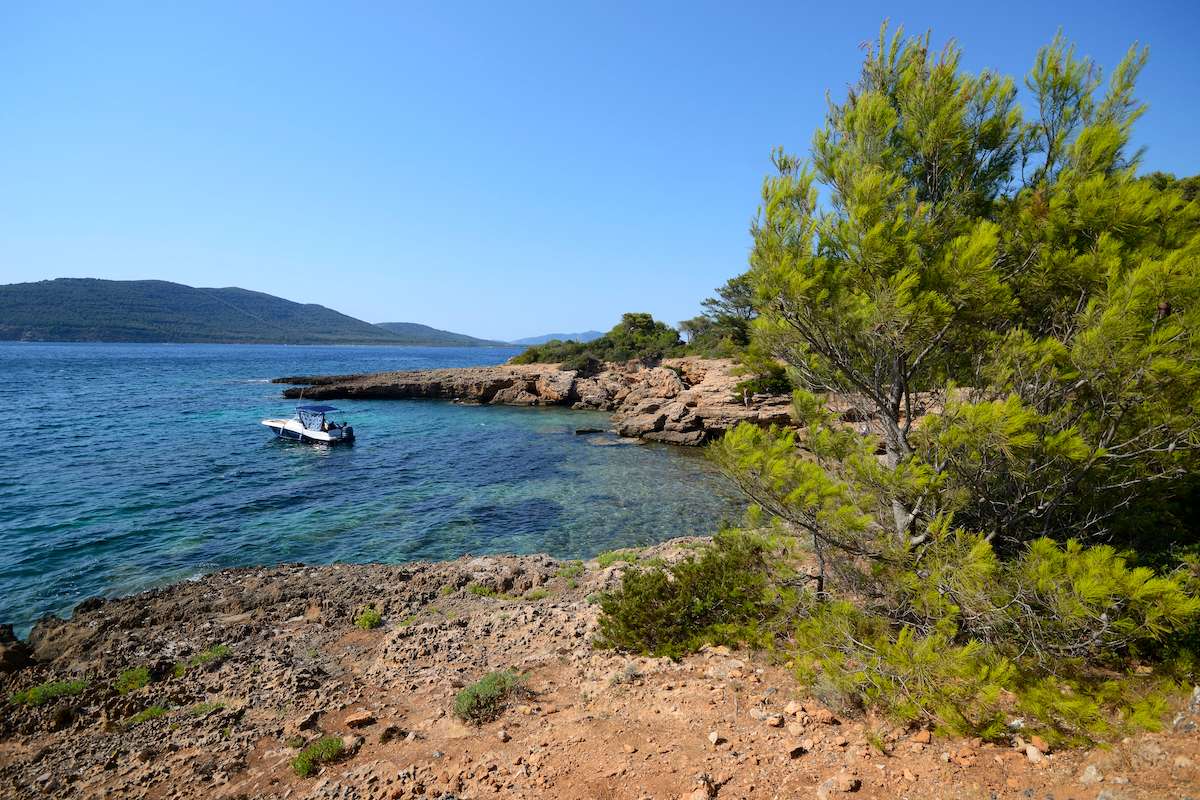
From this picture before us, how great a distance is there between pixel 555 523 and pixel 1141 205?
15.1 m

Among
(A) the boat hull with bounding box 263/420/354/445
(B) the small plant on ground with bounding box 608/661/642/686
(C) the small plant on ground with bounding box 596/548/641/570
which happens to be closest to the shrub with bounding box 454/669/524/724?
(B) the small plant on ground with bounding box 608/661/642/686

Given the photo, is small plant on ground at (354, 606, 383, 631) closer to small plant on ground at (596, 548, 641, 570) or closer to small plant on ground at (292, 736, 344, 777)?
small plant on ground at (292, 736, 344, 777)

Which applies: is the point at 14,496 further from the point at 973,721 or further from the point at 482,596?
the point at 973,721

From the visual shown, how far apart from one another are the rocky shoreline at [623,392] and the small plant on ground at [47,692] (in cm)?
2556

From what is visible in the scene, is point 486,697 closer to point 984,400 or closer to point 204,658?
point 204,658

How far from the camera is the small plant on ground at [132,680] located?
300 inches

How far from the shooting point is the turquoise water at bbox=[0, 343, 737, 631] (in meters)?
14.2

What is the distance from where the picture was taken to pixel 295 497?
65.3 feet

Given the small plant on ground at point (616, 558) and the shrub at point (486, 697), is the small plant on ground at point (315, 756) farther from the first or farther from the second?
the small plant on ground at point (616, 558)

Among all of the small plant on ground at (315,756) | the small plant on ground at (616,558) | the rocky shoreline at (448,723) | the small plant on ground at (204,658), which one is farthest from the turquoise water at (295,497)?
the small plant on ground at (204,658)

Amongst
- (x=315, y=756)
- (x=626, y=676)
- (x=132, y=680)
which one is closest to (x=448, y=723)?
(x=315, y=756)

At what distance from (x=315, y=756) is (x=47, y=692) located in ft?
17.0

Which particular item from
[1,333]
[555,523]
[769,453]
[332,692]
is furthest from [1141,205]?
[1,333]

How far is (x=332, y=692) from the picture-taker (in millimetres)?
7148
